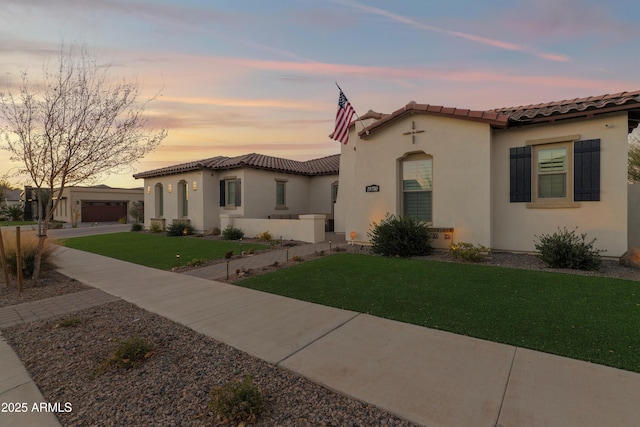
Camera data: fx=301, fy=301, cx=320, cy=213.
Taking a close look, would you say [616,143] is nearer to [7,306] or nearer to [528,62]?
[528,62]

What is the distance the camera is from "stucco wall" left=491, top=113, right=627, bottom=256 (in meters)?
7.86

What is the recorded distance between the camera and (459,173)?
947 centimetres

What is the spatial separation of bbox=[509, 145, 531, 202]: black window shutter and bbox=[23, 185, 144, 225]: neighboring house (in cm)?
3722

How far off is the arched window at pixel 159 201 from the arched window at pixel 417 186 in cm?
1912

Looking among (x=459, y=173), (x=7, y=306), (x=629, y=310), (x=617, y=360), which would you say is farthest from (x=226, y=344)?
(x=459, y=173)

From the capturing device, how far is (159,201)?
22.9m

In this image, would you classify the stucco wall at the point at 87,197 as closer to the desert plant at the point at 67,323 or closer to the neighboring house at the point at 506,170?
the desert plant at the point at 67,323

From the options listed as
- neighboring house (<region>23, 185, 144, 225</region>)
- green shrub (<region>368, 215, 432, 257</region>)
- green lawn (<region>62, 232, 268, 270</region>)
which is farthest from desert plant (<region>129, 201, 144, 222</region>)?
green shrub (<region>368, 215, 432, 257</region>)

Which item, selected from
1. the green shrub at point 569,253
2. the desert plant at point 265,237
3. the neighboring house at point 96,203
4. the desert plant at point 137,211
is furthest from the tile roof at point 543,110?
the neighboring house at point 96,203

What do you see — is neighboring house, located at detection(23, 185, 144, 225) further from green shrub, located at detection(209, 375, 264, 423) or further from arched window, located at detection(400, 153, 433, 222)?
green shrub, located at detection(209, 375, 264, 423)

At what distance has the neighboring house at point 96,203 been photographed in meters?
34.5

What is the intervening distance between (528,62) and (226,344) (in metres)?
12.4

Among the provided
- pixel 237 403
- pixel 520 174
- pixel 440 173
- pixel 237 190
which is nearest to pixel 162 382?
pixel 237 403

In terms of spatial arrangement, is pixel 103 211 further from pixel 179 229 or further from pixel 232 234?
pixel 232 234
